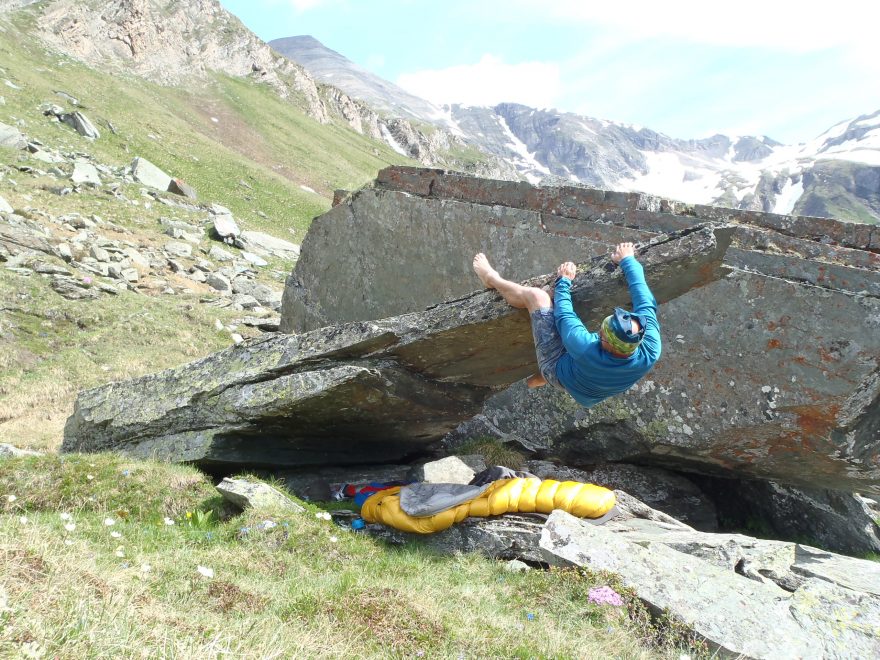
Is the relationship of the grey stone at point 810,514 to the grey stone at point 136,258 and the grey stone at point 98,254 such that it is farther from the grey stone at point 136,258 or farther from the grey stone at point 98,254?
the grey stone at point 136,258

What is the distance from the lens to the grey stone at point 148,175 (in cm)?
2998

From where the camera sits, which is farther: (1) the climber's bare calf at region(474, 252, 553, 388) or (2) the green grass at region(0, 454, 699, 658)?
(1) the climber's bare calf at region(474, 252, 553, 388)

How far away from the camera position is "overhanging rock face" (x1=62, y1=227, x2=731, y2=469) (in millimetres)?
5992

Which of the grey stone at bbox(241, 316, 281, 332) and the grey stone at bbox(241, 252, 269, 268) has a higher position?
the grey stone at bbox(241, 252, 269, 268)

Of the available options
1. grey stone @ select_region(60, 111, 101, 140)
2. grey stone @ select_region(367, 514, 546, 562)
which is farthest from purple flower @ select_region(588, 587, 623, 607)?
grey stone @ select_region(60, 111, 101, 140)

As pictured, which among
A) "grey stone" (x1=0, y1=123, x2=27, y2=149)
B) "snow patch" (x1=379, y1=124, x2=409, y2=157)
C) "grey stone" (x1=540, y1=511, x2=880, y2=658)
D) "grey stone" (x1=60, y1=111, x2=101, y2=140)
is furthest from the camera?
"snow patch" (x1=379, y1=124, x2=409, y2=157)

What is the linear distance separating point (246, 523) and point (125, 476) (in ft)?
5.74

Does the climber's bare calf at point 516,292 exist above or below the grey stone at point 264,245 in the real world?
above

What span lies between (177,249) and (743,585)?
21.5 meters

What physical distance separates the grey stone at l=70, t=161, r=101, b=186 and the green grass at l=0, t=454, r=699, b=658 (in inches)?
915

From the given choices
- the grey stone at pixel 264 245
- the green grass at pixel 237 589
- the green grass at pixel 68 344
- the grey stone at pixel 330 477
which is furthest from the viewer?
the grey stone at pixel 264 245

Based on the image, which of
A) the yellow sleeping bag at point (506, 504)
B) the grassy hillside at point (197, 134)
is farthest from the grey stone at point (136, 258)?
the yellow sleeping bag at point (506, 504)

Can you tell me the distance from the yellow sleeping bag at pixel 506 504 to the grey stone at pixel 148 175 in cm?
2871

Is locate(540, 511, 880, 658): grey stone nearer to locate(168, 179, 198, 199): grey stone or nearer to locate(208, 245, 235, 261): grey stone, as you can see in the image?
locate(208, 245, 235, 261): grey stone
